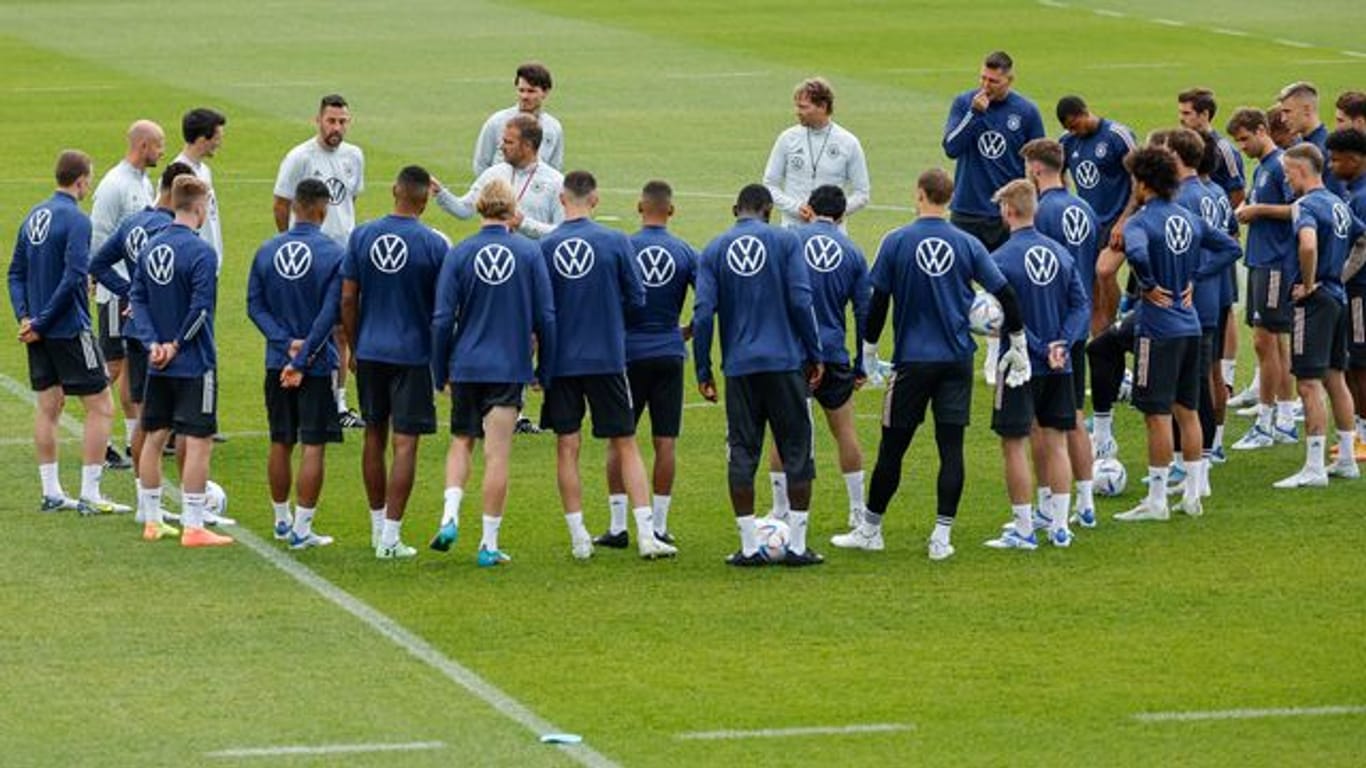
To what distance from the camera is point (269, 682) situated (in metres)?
14.1

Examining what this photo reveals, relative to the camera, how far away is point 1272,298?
19938mm

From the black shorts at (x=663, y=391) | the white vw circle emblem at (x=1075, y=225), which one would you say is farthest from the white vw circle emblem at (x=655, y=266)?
the white vw circle emblem at (x=1075, y=225)

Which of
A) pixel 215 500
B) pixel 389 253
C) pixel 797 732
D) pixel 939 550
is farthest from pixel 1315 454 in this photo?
pixel 215 500

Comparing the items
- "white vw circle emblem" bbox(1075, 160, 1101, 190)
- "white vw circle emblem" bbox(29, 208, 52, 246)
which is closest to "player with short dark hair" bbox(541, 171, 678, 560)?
"white vw circle emblem" bbox(29, 208, 52, 246)

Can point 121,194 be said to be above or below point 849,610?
above

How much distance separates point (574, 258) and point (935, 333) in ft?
7.12

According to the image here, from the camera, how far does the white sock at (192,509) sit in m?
17.0

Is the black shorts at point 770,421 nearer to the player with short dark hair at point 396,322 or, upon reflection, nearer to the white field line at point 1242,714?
the player with short dark hair at point 396,322

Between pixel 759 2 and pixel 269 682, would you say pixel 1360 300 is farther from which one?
pixel 759 2

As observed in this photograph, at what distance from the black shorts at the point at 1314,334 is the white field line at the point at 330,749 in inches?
326

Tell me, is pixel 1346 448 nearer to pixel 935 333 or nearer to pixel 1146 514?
pixel 1146 514

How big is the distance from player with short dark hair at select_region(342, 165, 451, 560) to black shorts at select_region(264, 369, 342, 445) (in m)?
0.24

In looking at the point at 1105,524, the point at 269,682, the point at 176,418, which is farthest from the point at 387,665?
the point at 1105,524

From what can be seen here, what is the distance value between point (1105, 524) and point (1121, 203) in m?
4.37
